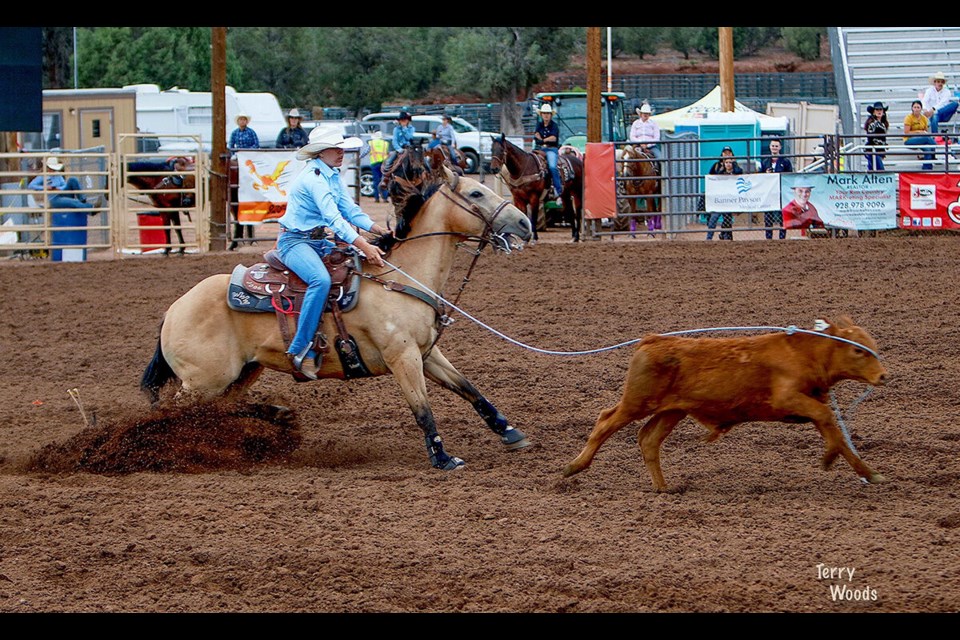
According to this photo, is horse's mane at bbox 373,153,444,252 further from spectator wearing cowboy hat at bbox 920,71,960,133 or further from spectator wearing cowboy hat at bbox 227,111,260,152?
spectator wearing cowboy hat at bbox 920,71,960,133

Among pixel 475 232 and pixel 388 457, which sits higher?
pixel 475 232

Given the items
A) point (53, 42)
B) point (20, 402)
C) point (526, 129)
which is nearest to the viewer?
point (20, 402)

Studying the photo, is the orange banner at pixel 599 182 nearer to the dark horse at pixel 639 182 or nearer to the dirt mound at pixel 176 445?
the dark horse at pixel 639 182

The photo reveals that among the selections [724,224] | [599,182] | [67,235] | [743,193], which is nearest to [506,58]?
[599,182]

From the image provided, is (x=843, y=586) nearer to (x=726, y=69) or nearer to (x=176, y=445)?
(x=176, y=445)

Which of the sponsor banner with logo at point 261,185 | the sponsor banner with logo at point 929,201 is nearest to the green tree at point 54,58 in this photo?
the sponsor banner with logo at point 261,185

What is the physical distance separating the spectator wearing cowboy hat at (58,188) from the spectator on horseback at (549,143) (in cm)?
724

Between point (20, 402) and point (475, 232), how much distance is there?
441 centimetres

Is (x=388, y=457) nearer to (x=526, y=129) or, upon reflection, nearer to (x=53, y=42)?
(x=53, y=42)

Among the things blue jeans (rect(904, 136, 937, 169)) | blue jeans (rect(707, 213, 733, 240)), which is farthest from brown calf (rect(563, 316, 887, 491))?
blue jeans (rect(904, 136, 937, 169))

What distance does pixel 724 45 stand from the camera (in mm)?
24859

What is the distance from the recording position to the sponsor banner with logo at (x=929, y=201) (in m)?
17.0

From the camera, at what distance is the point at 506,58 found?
5106 centimetres
